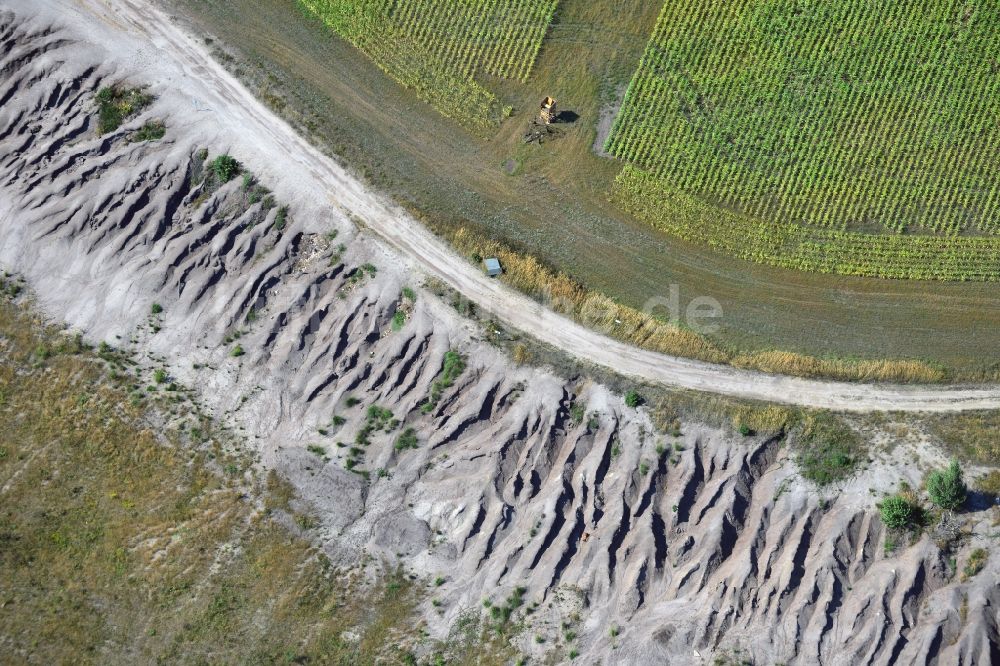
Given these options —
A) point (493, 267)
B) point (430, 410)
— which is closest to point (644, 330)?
point (493, 267)

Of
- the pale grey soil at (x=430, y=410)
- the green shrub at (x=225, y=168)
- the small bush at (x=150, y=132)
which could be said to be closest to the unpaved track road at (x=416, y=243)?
the pale grey soil at (x=430, y=410)

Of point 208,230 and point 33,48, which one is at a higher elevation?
point 33,48

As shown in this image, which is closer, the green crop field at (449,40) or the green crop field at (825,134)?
the green crop field at (825,134)

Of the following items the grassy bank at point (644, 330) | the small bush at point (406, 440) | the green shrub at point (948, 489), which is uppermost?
the grassy bank at point (644, 330)

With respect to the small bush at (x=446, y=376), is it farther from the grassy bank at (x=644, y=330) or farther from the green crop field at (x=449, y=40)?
the green crop field at (x=449, y=40)

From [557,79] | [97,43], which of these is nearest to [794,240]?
[557,79]

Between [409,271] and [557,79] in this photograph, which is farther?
[557,79]

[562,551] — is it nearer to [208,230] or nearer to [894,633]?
[894,633]
